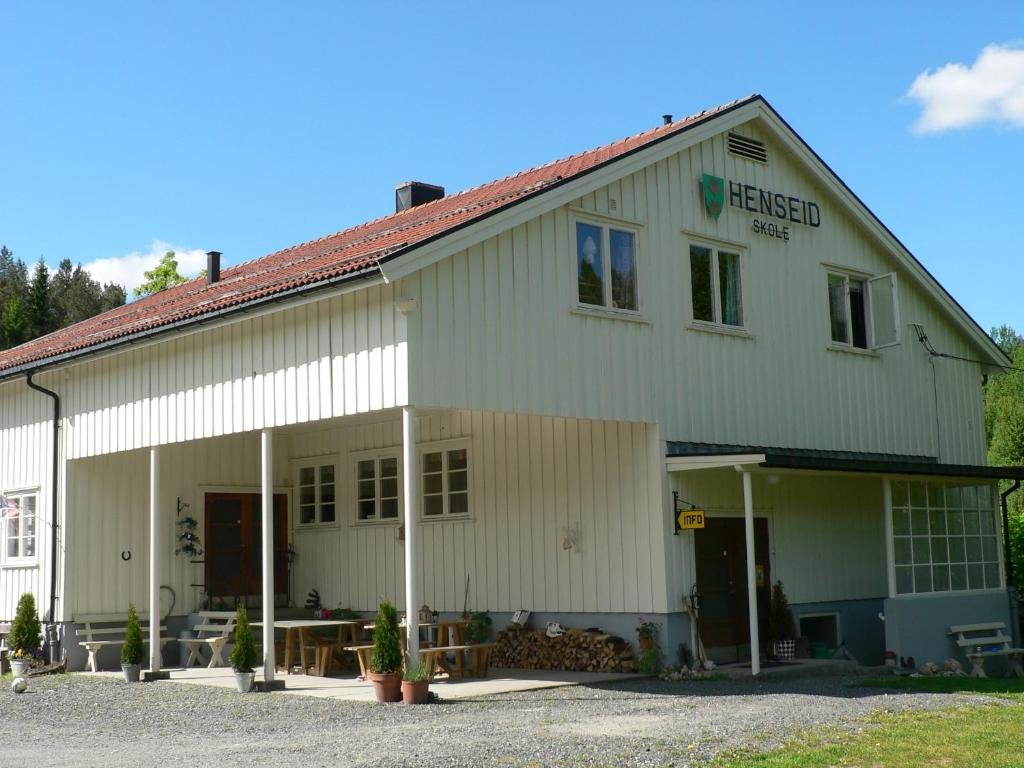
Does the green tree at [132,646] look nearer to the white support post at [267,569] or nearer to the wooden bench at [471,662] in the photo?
the white support post at [267,569]

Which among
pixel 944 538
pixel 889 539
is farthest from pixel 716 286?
pixel 944 538

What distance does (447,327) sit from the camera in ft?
41.9

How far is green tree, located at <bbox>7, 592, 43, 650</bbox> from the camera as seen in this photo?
54.9 ft

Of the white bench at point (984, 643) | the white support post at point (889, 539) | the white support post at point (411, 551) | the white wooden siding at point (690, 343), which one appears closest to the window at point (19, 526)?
the white support post at point (411, 551)

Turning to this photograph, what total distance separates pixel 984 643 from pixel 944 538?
151 centimetres

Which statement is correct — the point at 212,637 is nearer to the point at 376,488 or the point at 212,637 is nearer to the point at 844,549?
the point at 376,488

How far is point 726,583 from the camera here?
51.7 feet

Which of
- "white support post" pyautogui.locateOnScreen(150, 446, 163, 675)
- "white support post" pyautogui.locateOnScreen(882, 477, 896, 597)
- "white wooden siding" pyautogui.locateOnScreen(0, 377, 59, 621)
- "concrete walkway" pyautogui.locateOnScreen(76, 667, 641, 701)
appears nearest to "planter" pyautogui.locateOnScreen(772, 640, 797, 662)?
"white support post" pyautogui.locateOnScreen(882, 477, 896, 597)

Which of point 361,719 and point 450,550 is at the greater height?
point 450,550

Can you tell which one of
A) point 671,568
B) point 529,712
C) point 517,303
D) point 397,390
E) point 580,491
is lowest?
point 529,712

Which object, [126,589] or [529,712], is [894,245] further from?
[126,589]

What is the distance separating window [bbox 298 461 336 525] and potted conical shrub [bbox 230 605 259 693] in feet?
17.1

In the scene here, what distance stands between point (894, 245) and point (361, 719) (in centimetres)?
1140

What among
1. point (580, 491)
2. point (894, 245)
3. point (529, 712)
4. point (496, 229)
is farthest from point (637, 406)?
point (894, 245)
